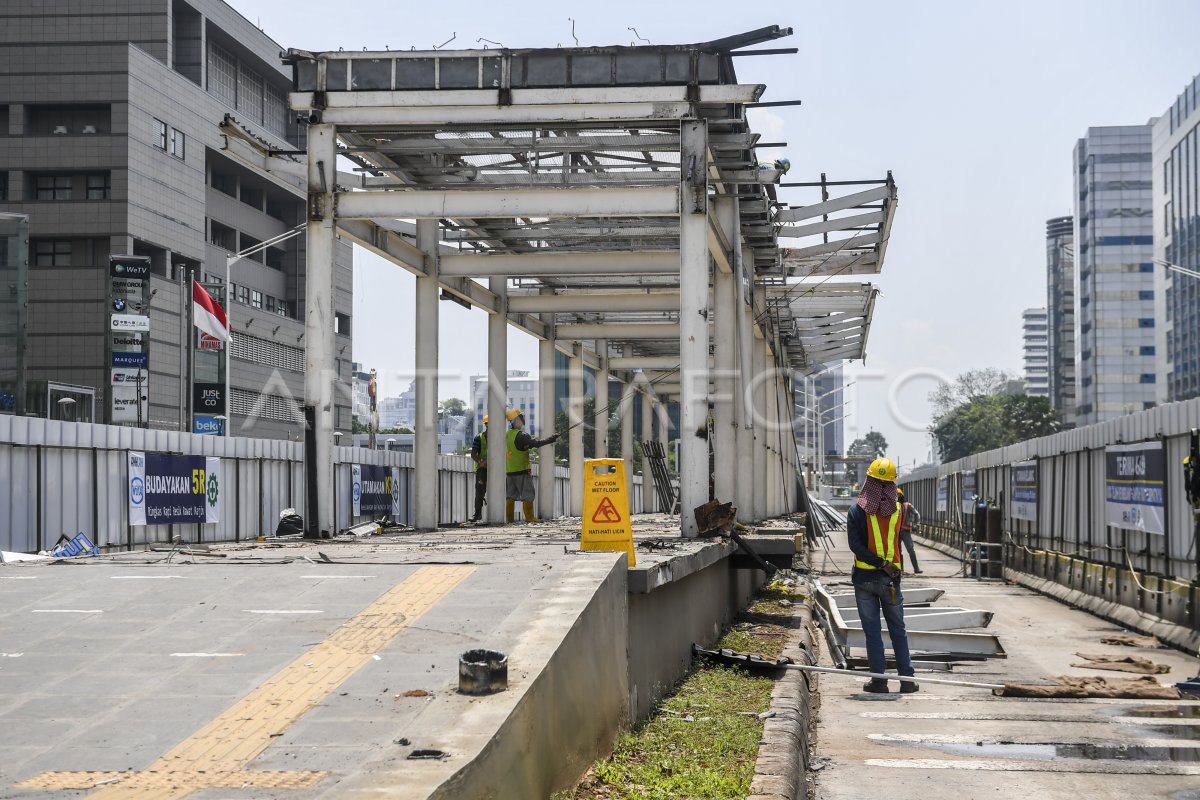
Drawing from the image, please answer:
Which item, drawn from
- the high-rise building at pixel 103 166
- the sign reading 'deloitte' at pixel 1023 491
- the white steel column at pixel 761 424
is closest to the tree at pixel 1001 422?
the high-rise building at pixel 103 166

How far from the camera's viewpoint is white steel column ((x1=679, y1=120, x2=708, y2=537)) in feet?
50.4

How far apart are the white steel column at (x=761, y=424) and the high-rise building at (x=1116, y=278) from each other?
99137mm

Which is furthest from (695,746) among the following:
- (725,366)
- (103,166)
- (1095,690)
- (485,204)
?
(103,166)

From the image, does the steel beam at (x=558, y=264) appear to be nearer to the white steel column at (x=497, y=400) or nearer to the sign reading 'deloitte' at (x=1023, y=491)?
the white steel column at (x=497, y=400)

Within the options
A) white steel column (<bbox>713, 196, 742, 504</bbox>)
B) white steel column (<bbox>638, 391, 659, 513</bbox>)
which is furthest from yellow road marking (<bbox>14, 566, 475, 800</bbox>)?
white steel column (<bbox>638, 391, 659, 513</bbox>)

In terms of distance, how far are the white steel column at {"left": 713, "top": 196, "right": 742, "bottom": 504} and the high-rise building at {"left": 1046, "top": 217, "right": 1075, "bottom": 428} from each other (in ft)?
429

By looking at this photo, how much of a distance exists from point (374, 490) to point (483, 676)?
20.6m

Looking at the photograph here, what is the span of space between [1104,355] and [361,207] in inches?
4784

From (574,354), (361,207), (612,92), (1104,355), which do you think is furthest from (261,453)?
(1104,355)

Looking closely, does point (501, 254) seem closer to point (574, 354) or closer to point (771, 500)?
point (574, 354)

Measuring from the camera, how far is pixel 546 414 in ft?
97.9

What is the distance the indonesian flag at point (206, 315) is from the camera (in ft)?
118

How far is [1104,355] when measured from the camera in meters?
127

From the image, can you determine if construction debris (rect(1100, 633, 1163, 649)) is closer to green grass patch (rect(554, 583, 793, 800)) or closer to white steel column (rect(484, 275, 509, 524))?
green grass patch (rect(554, 583, 793, 800))
